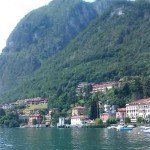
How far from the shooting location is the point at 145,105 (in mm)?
134250

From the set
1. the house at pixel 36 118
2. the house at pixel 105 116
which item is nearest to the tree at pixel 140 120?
the house at pixel 105 116

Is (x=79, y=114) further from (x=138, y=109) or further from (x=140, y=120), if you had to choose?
(x=140, y=120)

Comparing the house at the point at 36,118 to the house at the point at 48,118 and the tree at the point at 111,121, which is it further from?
the tree at the point at 111,121

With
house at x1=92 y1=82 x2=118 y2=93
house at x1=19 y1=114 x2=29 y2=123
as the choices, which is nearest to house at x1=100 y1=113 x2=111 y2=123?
house at x1=92 y1=82 x2=118 y2=93

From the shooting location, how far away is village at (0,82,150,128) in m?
135

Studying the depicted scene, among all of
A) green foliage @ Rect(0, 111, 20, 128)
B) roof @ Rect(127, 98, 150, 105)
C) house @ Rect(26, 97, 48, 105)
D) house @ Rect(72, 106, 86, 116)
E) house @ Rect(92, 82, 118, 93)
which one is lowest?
green foliage @ Rect(0, 111, 20, 128)

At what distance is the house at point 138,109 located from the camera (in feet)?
441

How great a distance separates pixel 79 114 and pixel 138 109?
20666 mm

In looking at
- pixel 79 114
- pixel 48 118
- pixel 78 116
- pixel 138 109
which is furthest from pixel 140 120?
pixel 48 118

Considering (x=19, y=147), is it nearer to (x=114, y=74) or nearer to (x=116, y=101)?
(x=116, y=101)

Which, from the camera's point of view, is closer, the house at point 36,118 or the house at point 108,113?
the house at point 108,113

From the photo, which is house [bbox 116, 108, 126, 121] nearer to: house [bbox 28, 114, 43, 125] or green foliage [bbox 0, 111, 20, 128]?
house [bbox 28, 114, 43, 125]

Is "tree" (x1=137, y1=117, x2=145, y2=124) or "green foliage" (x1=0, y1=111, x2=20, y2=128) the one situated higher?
"green foliage" (x1=0, y1=111, x2=20, y2=128)

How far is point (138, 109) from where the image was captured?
136 metres
